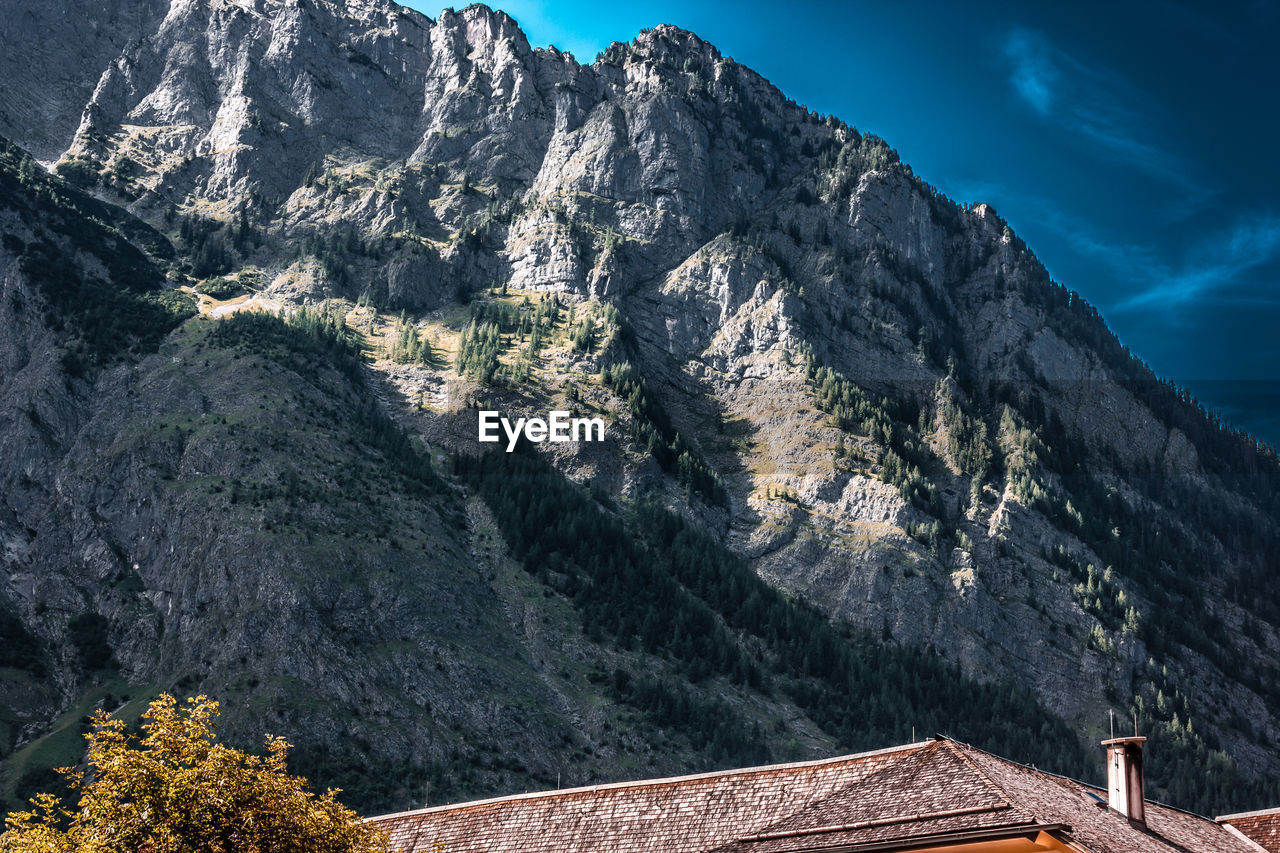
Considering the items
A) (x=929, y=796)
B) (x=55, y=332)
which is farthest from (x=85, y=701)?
(x=929, y=796)

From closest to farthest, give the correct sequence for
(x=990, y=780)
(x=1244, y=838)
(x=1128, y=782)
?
(x=990, y=780), (x=1128, y=782), (x=1244, y=838)

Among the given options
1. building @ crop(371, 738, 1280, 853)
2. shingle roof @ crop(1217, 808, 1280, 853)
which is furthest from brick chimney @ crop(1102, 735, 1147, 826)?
shingle roof @ crop(1217, 808, 1280, 853)

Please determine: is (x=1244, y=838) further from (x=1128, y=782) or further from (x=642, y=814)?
(x=642, y=814)

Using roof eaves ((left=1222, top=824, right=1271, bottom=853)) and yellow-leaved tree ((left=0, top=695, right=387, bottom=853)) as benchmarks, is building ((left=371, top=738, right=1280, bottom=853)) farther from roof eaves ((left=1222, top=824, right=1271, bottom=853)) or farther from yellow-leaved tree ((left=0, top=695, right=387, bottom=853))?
yellow-leaved tree ((left=0, top=695, right=387, bottom=853))

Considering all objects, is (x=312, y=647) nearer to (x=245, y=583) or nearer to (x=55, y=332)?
(x=245, y=583)

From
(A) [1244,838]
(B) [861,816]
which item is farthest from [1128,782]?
(B) [861,816]
